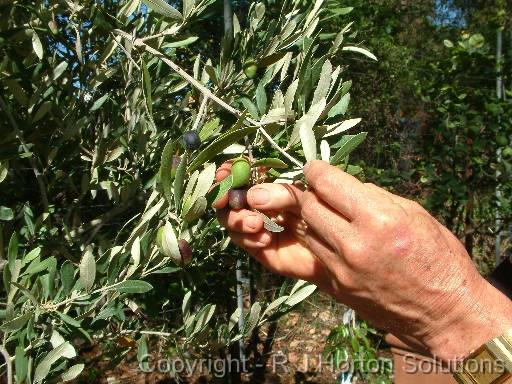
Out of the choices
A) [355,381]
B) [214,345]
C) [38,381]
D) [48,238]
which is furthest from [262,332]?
[38,381]

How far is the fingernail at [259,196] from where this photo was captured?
0.92 metres

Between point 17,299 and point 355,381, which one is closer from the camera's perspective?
point 17,299

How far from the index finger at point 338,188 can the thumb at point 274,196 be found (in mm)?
62

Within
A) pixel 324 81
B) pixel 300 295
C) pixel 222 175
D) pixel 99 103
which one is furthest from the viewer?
pixel 300 295

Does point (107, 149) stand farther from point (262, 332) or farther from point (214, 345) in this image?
point (262, 332)

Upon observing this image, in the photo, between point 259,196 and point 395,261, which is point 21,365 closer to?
point 259,196

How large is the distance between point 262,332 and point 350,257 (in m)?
3.17

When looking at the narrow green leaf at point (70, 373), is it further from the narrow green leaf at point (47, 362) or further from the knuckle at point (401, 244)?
the knuckle at point (401, 244)

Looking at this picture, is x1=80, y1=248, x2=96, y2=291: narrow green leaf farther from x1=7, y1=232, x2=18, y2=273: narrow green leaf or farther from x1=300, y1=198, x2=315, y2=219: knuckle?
x1=300, y1=198, x2=315, y2=219: knuckle

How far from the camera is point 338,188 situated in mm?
887

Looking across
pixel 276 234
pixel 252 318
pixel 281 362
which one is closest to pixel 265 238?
pixel 276 234

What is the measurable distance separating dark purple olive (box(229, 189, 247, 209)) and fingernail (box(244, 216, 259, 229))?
37mm

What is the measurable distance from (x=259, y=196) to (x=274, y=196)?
→ 3cm

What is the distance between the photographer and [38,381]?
1014 mm
